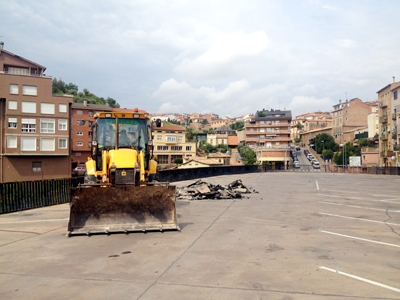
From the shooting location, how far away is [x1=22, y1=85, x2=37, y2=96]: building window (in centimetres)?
4872

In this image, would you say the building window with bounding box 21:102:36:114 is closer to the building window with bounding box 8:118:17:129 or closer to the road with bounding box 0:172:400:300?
the building window with bounding box 8:118:17:129

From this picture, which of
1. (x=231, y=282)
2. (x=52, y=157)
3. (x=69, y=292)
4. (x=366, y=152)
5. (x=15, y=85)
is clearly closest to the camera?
(x=69, y=292)

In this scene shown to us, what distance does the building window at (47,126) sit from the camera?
166 feet

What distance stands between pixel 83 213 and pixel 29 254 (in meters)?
2.03

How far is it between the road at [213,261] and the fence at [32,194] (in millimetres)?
2597

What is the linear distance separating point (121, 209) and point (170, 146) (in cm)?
7872

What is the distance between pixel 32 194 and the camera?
50.3ft

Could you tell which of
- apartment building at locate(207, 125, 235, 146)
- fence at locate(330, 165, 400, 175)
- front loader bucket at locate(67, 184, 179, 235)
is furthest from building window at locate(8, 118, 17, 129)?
apartment building at locate(207, 125, 235, 146)

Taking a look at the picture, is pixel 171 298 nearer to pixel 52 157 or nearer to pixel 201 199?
pixel 201 199

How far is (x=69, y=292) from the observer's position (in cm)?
514

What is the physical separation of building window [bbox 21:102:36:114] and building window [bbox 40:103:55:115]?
1.02 metres

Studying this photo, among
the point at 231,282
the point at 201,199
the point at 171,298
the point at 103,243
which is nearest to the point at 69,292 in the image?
the point at 171,298

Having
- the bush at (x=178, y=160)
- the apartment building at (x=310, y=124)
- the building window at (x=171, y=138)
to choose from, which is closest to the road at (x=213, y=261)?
the bush at (x=178, y=160)

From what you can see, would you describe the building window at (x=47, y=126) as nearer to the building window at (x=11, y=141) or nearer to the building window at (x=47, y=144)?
the building window at (x=47, y=144)
